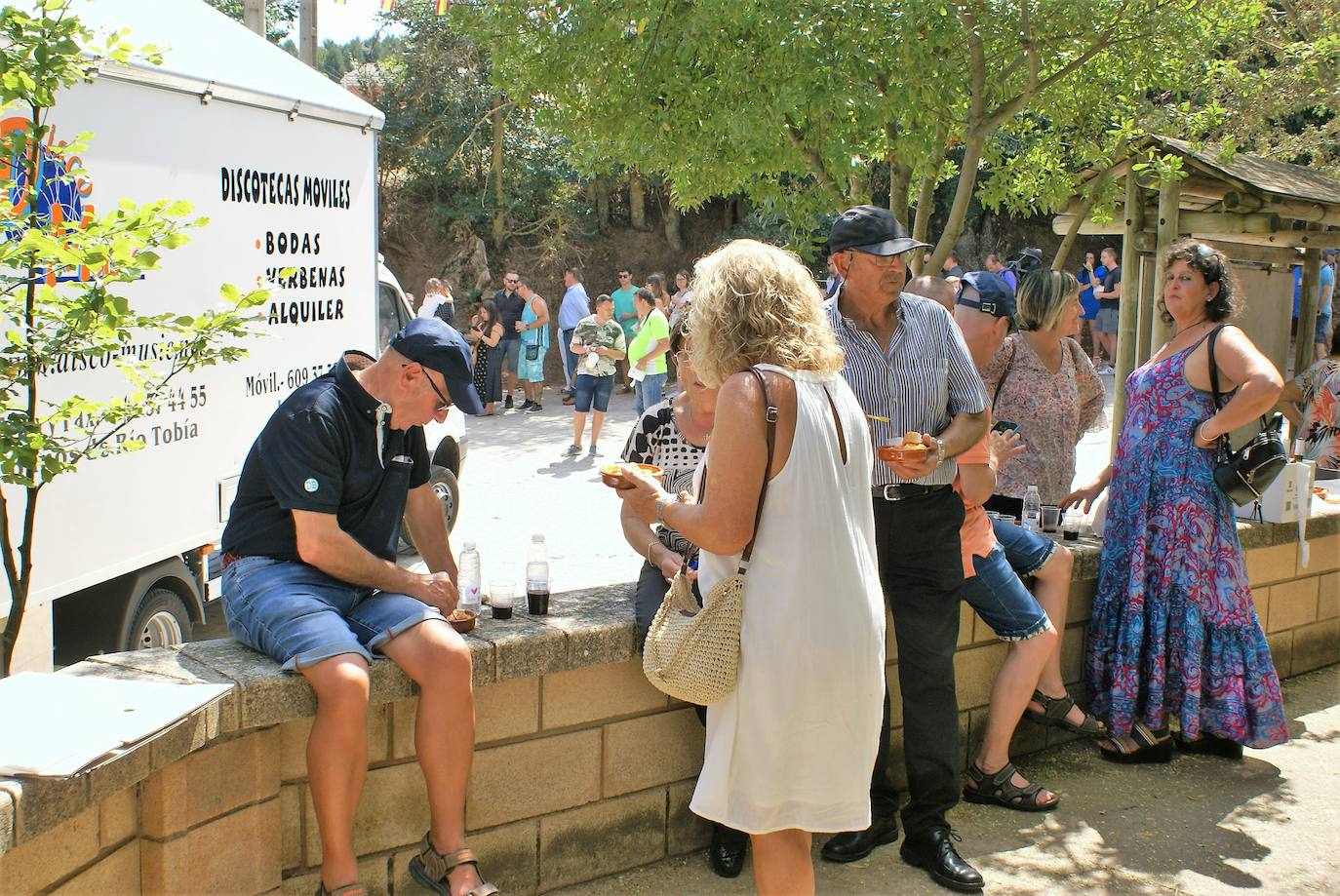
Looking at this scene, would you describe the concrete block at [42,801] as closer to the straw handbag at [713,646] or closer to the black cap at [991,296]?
the straw handbag at [713,646]

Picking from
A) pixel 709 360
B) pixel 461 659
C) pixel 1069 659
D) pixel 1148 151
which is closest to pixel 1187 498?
pixel 1069 659

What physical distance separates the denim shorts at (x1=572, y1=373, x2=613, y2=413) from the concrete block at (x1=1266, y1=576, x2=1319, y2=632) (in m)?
8.27

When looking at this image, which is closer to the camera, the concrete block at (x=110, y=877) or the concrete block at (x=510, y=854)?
the concrete block at (x=110, y=877)

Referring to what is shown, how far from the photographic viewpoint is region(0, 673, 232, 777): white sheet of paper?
2.39 metres

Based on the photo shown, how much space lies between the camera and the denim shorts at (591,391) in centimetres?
1328

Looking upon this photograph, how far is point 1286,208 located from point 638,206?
17.6 metres

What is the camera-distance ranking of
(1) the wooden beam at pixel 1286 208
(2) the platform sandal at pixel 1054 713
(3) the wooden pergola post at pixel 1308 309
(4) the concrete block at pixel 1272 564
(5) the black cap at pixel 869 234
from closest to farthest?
(5) the black cap at pixel 869 234
(2) the platform sandal at pixel 1054 713
(4) the concrete block at pixel 1272 564
(1) the wooden beam at pixel 1286 208
(3) the wooden pergola post at pixel 1308 309

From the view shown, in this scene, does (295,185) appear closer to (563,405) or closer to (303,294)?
(303,294)

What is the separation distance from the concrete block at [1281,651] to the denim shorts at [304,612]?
13.4 ft

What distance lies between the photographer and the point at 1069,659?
5047mm

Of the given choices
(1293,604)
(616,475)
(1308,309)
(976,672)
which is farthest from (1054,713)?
Result: (1308,309)

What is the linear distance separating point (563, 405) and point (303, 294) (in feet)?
40.0

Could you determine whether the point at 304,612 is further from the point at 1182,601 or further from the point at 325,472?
the point at 1182,601

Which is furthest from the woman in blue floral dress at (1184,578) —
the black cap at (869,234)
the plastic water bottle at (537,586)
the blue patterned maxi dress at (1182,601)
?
the plastic water bottle at (537,586)
